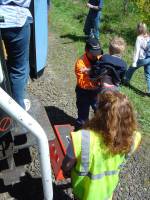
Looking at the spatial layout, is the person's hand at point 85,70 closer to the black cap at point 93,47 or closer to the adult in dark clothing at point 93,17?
the black cap at point 93,47

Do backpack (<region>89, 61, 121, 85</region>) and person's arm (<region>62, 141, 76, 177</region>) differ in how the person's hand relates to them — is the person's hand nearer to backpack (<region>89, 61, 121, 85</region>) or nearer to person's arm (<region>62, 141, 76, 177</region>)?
backpack (<region>89, 61, 121, 85</region>)

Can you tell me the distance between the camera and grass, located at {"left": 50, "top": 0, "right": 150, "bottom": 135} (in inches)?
270

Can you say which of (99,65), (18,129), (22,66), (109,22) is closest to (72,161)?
(18,129)

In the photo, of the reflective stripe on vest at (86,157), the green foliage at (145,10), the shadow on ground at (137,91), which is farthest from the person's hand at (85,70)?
the green foliage at (145,10)

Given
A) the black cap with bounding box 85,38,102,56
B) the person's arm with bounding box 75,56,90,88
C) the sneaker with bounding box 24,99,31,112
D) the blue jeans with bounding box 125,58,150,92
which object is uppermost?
the black cap with bounding box 85,38,102,56

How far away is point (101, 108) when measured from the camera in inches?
121

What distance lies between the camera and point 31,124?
8.73 feet

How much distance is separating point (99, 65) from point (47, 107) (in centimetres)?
115

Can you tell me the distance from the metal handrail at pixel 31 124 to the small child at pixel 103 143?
0.94 feet

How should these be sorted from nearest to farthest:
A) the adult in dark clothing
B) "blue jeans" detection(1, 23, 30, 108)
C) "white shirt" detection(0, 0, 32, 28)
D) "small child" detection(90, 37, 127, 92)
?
"white shirt" detection(0, 0, 32, 28) → "blue jeans" detection(1, 23, 30, 108) → "small child" detection(90, 37, 127, 92) → the adult in dark clothing

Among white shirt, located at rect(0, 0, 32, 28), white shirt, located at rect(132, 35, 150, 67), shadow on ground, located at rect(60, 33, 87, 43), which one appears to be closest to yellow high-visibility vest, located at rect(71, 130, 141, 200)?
white shirt, located at rect(0, 0, 32, 28)

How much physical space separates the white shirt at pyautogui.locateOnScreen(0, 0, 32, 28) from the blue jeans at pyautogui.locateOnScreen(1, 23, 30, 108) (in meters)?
0.05

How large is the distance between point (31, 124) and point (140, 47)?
4960 millimetres

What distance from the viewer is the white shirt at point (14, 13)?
3.32 meters
